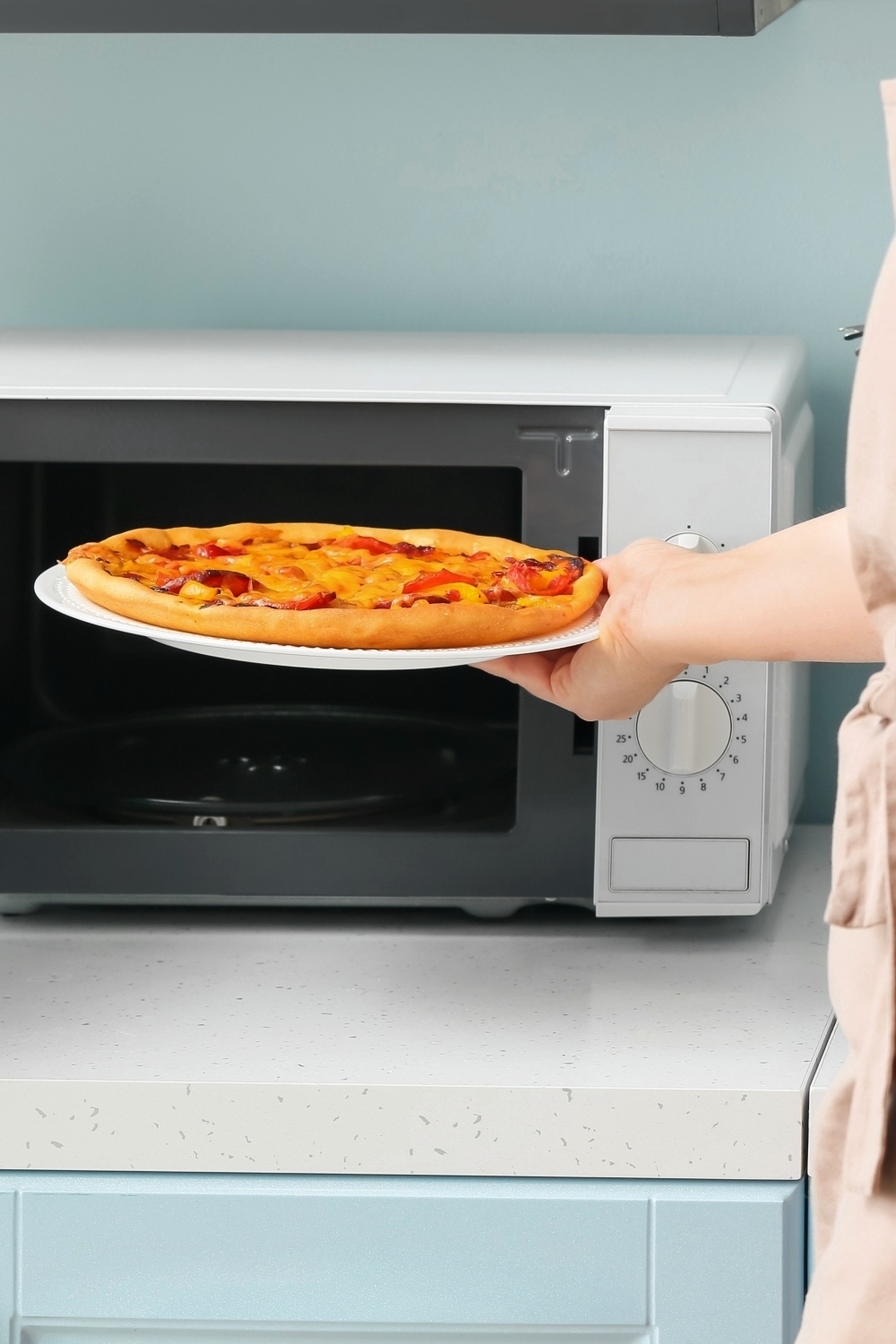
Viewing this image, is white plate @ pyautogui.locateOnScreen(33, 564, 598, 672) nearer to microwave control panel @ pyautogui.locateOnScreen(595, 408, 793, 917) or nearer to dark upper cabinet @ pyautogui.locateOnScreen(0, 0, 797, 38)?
microwave control panel @ pyautogui.locateOnScreen(595, 408, 793, 917)

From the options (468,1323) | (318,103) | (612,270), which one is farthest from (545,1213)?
(318,103)

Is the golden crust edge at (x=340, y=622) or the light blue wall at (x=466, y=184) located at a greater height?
the light blue wall at (x=466, y=184)

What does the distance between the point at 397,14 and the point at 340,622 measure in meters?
0.56

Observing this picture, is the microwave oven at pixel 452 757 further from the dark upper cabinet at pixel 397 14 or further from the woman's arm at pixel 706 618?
the dark upper cabinet at pixel 397 14

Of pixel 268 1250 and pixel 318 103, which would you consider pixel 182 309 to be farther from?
pixel 268 1250

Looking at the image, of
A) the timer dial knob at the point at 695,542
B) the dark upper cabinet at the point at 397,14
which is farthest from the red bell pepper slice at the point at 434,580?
the dark upper cabinet at the point at 397,14

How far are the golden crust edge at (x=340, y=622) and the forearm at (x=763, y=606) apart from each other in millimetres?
67

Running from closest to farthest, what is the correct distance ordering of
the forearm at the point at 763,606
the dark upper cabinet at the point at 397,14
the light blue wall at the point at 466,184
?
1. the forearm at the point at 763,606
2. the dark upper cabinet at the point at 397,14
3. the light blue wall at the point at 466,184

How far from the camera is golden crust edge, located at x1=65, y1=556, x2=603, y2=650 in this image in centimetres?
73

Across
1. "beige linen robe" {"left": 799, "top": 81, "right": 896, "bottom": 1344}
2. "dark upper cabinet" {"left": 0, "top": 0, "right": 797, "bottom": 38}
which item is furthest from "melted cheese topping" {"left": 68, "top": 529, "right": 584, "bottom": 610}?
"dark upper cabinet" {"left": 0, "top": 0, "right": 797, "bottom": 38}

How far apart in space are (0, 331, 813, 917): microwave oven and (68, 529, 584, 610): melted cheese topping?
0.05 meters

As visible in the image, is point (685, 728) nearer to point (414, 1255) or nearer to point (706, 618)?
point (706, 618)

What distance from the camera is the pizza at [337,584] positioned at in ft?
2.41

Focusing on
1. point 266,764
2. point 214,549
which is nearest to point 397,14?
point 214,549
